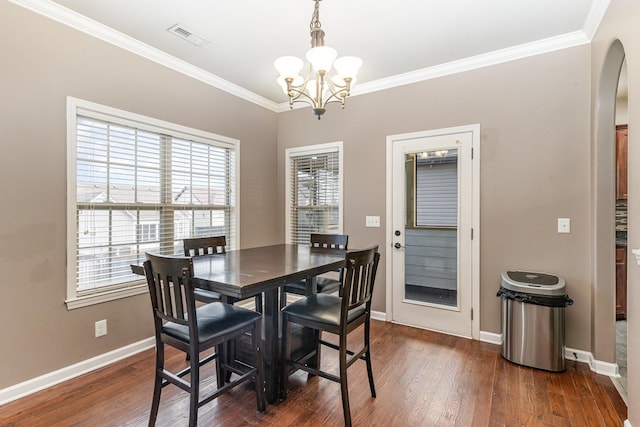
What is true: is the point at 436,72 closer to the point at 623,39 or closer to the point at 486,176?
the point at 486,176

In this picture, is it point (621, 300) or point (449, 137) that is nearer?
point (449, 137)

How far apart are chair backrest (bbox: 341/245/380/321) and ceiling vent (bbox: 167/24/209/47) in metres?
2.34

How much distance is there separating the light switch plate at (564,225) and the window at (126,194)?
137 inches

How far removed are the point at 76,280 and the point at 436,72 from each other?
384 cm

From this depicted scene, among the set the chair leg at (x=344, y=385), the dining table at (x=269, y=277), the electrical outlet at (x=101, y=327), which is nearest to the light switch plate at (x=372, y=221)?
the dining table at (x=269, y=277)

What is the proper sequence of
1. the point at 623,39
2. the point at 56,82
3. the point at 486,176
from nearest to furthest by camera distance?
the point at 623,39, the point at 56,82, the point at 486,176

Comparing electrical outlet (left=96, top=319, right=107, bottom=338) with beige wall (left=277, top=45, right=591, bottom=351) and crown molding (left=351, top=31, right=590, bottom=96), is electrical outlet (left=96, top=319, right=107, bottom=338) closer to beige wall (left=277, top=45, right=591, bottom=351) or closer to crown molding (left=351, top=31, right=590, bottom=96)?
beige wall (left=277, top=45, right=591, bottom=351)

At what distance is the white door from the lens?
3.18 m

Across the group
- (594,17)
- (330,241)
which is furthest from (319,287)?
(594,17)

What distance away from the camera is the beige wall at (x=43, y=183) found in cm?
215

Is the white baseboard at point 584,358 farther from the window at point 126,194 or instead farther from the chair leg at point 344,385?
the window at point 126,194

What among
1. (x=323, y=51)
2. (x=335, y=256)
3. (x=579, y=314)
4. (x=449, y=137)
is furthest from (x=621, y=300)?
(x=323, y=51)

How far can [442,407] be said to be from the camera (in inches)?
81.7

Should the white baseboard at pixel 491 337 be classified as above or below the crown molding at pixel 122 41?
below
